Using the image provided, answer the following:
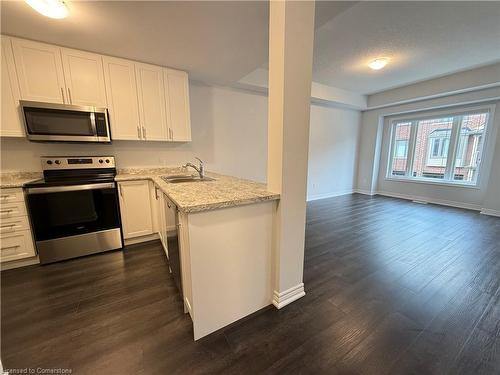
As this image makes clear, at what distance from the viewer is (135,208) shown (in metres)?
2.65

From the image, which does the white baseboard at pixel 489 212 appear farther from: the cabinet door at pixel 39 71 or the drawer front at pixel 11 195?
the drawer front at pixel 11 195

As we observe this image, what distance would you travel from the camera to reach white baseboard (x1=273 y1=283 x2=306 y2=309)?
1.62 meters

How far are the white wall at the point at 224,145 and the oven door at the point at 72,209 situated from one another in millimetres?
768

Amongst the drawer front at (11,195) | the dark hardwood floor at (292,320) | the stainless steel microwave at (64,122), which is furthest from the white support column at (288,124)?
the drawer front at (11,195)

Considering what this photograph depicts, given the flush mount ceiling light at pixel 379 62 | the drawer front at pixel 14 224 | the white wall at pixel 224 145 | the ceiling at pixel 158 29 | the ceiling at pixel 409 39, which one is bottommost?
the drawer front at pixel 14 224

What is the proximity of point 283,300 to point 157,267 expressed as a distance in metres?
1.43

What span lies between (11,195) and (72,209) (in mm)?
526

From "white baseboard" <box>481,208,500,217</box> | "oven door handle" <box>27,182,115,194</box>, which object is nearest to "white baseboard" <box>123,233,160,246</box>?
"oven door handle" <box>27,182,115,194</box>

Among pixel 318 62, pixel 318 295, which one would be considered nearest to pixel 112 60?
pixel 318 62

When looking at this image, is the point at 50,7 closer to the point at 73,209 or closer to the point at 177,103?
the point at 177,103

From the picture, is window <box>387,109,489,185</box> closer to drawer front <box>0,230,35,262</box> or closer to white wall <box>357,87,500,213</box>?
white wall <box>357,87,500,213</box>

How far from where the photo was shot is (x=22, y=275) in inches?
81.4

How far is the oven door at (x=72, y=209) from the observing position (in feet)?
6.95

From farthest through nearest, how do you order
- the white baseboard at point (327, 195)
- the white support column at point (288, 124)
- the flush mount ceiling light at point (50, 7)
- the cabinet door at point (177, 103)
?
1. the white baseboard at point (327, 195)
2. the cabinet door at point (177, 103)
3. the flush mount ceiling light at point (50, 7)
4. the white support column at point (288, 124)
